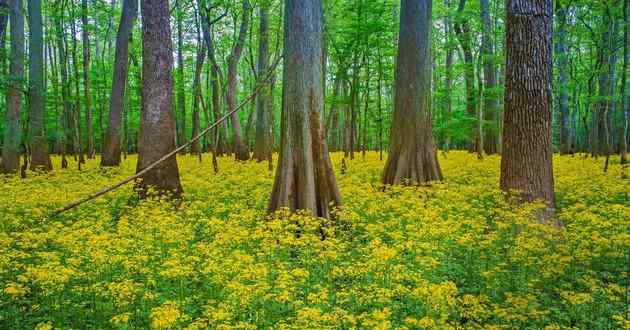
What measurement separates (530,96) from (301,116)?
352 cm

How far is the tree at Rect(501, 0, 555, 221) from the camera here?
6.09m

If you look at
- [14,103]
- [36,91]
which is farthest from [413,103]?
[14,103]

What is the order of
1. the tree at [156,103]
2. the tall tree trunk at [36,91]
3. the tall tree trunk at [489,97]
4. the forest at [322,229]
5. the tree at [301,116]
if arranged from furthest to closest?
the tall tree trunk at [489,97] < the tall tree trunk at [36,91] < the tree at [156,103] < the tree at [301,116] < the forest at [322,229]

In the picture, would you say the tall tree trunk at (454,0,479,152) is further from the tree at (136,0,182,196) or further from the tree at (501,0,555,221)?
the tree at (136,0,182,196)

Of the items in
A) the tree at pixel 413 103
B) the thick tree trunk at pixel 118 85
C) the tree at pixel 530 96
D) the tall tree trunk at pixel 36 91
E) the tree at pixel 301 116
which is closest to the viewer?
the tree at pixel 530 96

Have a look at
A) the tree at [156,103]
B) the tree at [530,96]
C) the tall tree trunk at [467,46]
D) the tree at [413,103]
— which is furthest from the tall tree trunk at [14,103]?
Result: the tall tree trunk at [467,46]

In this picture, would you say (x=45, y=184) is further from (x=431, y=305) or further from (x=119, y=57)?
(x=431, y=305)

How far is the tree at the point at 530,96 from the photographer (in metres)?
6.09

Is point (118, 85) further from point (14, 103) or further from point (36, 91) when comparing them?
point (14, 103)

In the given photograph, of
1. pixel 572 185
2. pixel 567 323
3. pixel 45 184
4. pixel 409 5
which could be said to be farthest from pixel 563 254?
pixel 45 184

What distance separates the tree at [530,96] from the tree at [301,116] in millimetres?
2993

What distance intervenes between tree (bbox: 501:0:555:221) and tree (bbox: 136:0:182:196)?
6625 millimetres

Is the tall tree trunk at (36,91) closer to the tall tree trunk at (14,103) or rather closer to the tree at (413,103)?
the tall tree trunk at (14,103)

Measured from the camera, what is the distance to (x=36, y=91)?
1355 cm
